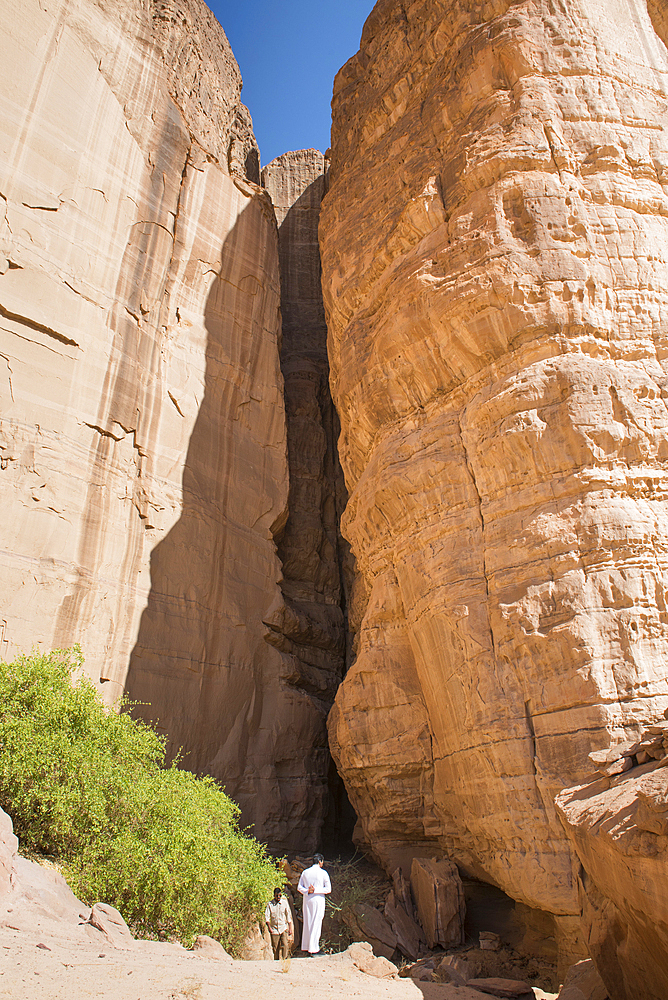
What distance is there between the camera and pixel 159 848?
8.74 metres

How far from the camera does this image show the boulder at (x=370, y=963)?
8453 mm

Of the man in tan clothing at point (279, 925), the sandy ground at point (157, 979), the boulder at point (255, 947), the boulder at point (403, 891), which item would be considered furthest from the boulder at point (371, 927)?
the sandy ground at point (157, 979)

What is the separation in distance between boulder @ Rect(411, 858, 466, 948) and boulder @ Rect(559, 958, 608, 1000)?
10.8 ft

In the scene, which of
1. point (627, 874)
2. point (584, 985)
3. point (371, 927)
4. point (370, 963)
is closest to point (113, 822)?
point (370, 963)

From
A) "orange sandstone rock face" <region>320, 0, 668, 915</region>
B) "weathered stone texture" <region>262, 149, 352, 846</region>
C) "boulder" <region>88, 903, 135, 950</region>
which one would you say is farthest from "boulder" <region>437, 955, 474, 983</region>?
"weathered stone texture" <region>262, 149, 352, 846</region>

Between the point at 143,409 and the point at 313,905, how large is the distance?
35.2 ft

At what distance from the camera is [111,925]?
695 centimetres

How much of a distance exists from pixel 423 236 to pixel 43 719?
10.9 m

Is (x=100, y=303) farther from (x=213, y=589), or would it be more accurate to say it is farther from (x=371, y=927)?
(x=371, y=927)

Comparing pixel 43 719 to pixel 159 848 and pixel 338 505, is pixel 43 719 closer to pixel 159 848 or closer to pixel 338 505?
pixel 159 848

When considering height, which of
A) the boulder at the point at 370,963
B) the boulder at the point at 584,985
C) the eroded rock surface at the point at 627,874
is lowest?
the boulder at the point at 370,963

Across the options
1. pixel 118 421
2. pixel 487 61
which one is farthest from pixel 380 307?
pixel 118 421

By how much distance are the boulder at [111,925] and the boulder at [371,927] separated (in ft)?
15.0

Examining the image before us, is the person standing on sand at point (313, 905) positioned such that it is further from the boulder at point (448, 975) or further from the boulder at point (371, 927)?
the boulder at point (448, 975)
